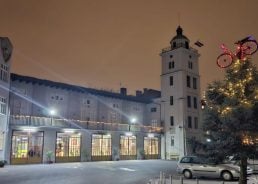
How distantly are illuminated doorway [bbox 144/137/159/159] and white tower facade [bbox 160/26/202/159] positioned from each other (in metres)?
1.12

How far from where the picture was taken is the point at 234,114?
40.6 ft

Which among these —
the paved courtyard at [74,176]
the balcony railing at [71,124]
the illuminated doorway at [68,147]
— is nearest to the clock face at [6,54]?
the balcony railing at [71,124]

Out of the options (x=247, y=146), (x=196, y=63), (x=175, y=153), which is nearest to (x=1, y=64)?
(x=247, y=146)

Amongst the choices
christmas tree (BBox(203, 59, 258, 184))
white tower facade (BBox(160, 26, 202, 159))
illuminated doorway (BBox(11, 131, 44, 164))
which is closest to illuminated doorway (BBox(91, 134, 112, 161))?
illuminated doorway (BBox(11, 131, 44, 164))

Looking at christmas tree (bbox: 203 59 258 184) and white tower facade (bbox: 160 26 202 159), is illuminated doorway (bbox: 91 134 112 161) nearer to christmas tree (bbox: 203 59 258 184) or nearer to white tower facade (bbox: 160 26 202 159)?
white tower facade (bbox: 160 26 202 159)

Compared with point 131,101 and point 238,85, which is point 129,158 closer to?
point 131,101

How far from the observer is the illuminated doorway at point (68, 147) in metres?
34.5

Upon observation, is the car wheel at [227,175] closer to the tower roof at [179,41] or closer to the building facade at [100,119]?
the building facade at [100,119]

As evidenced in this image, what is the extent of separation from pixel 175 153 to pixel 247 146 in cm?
3280

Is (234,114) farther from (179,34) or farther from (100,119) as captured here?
(179,34)

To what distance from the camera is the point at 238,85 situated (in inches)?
504

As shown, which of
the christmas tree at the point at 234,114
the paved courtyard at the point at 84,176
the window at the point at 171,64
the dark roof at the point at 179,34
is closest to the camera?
the christmas tree at the point at 234,114

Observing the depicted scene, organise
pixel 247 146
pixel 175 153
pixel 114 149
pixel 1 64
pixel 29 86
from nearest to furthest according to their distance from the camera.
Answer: pixel 247 146 < pixel 1 64 < pixel 29 86 < pixel 114 149 < pixel 175 153

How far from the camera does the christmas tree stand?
12359 millimetres
